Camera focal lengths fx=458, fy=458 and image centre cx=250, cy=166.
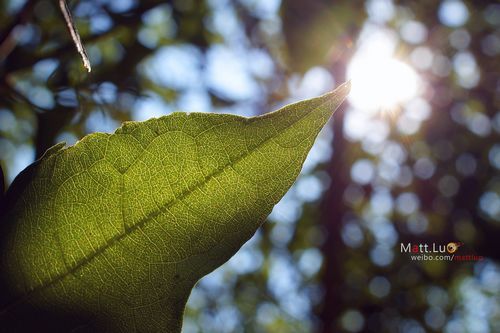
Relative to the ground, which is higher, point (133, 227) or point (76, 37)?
point (76, 37)

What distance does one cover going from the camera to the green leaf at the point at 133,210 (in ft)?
1.29

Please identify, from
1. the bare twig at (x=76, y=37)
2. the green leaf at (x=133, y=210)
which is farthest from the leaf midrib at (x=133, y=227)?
the bare twig at (x=76, y=37)

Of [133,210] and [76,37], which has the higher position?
[76,37]

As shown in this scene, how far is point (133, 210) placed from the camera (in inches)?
15.8

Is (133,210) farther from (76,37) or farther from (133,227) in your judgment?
(76,37)

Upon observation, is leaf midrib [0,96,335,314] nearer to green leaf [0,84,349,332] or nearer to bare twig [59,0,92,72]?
green leaf [0,84,349,332]

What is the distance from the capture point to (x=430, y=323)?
5480 millimetres

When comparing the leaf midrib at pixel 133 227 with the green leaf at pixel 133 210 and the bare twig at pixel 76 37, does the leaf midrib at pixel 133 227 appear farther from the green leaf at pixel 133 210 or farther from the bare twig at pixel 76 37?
the bare twig at pixel 76 37

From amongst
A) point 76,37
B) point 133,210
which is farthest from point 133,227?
point 76,37

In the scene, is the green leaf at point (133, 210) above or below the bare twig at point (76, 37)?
below

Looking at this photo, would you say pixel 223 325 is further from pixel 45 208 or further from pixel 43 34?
pixel 45 208

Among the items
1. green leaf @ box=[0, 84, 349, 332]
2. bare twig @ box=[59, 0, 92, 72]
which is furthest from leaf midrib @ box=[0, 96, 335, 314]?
bare twig @ box=[59, 0, 92, 72]

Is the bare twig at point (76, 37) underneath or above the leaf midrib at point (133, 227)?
above

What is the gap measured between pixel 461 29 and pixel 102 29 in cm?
420
